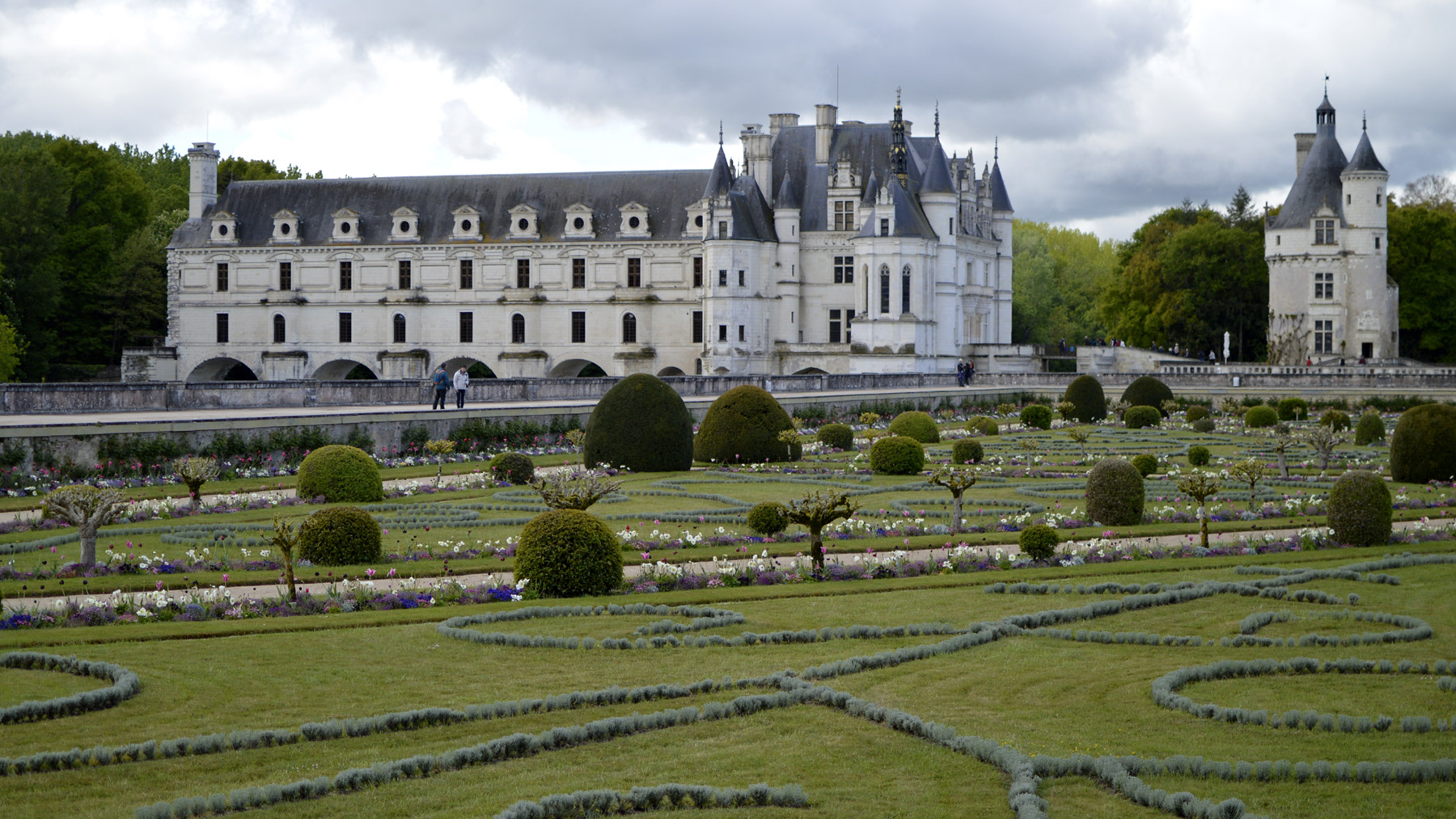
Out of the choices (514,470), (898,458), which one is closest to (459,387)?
(514,470)

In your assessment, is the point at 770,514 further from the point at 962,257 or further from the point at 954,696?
the point at 962,257

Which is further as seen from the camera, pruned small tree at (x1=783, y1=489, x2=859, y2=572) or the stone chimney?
the stone chimney

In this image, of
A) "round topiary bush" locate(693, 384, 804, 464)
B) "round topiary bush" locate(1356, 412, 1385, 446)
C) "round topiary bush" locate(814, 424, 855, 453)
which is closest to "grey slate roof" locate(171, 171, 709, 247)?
"round topiary bush" locate(814, 424, 855, 453)

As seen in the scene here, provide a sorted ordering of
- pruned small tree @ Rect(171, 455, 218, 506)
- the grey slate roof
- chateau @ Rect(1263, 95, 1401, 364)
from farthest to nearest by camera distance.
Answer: the grey slate roof → chateau @ Rect(1263, 95, 1401, 364) → pruned small tree @ Rect(171, 455, 218, 506)

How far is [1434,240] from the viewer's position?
5869 centimetres

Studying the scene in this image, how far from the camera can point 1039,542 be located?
42.3 feet

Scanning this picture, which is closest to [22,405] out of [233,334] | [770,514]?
[770,514]

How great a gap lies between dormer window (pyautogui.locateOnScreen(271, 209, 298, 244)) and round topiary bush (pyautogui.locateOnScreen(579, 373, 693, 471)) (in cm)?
4391

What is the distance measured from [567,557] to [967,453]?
13507mm

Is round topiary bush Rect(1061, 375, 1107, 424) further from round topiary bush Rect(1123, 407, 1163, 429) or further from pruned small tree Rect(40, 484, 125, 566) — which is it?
pruned small tree Rect(40, 484, 125, 566)

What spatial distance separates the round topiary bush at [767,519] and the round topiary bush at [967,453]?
908cm

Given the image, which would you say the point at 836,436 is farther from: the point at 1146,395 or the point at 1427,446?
the point at 1146,395

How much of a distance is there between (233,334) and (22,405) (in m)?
40.5

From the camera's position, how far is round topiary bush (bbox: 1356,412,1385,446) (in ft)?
91.2
